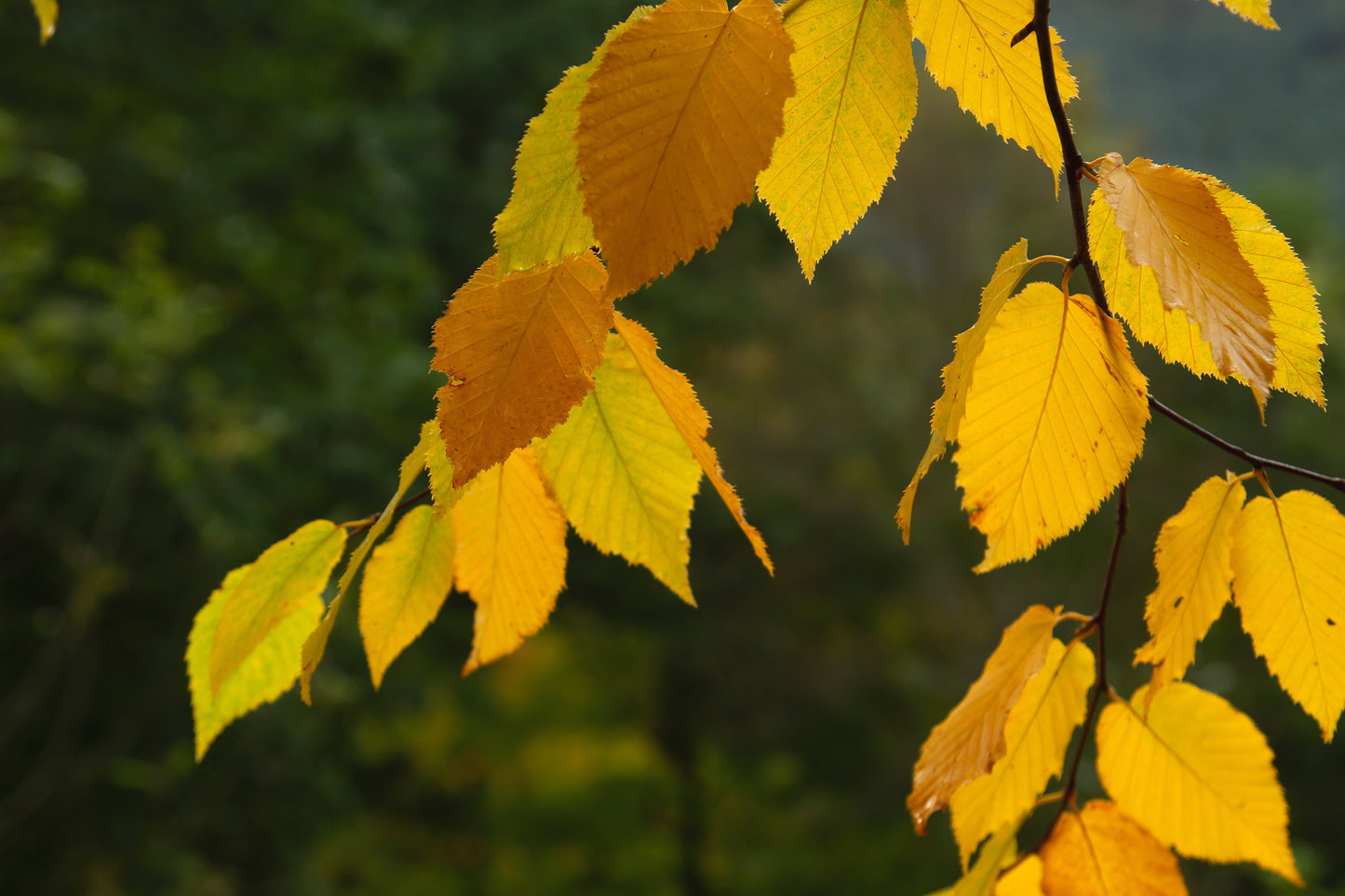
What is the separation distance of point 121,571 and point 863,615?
453 centimetres

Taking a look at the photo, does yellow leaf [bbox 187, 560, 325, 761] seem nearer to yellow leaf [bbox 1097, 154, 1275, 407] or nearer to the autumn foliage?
the autumn foliage

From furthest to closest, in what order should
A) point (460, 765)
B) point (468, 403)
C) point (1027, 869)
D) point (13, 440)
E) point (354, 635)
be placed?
1. point (460, 765)
2. point (354, 635)
3. point (13, 440)
4. point (1027, 869)
5. point (468, 403)

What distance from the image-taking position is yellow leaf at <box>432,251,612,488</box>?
22cm

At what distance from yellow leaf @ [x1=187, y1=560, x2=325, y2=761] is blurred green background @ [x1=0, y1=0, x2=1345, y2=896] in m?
2.90

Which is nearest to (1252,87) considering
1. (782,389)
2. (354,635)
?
(782,389)

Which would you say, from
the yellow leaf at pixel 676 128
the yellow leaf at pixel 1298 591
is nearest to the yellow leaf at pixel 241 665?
the yellow leaf at pixel 676 128

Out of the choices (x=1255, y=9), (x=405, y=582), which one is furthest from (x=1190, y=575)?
(x=405, y=582)

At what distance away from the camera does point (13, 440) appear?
10.5 feet

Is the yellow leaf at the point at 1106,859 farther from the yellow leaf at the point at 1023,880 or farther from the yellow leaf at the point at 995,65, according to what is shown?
the yellow leaf at the point at 995,65

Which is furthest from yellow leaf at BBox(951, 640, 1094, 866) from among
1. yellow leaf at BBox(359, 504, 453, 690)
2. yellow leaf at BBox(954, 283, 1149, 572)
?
Answer: yellow leaf at BBox(359, 504, 453, 690)

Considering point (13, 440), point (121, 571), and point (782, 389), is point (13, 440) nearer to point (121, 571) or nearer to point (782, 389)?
point (121, 571)

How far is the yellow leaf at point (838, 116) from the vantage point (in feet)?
0.82

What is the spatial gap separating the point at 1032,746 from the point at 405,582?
0.25 meters

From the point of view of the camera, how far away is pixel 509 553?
0.34 metres
